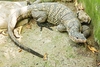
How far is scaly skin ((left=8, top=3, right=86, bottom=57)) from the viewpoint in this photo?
263 inches

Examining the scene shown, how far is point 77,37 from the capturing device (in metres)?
6.34

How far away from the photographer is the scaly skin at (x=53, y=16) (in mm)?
6679

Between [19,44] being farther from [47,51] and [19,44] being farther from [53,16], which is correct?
[53,16]

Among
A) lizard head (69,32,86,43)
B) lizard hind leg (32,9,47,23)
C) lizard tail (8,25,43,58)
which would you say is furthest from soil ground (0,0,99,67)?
lizard hind leg (32,9,47,23)

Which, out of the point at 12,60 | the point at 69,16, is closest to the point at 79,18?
the point at 69,16

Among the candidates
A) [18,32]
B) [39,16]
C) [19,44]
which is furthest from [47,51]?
[39,16]

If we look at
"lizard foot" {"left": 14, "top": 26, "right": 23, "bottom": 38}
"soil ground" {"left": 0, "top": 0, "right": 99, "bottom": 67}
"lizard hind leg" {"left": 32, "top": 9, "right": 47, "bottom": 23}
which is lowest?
"soil ground" {"left": 0, "top": 0, "right": 99, "bottom": 67}

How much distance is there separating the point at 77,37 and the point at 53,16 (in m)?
1.28

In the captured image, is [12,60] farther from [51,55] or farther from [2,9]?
[2,9]

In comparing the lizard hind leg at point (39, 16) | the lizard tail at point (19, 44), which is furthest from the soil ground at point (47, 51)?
the lizard hind leg at point (39, 16)

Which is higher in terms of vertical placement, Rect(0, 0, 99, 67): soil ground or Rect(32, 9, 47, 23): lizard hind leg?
Rect(32, 9, 47, 23): lizard hind leg

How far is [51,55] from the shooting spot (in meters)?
6.30

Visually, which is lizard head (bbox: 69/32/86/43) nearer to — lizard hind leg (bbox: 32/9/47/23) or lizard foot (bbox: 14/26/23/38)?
lizard hind leg (bbox: 32/9/47/23)

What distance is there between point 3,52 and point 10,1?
96.6 inches
